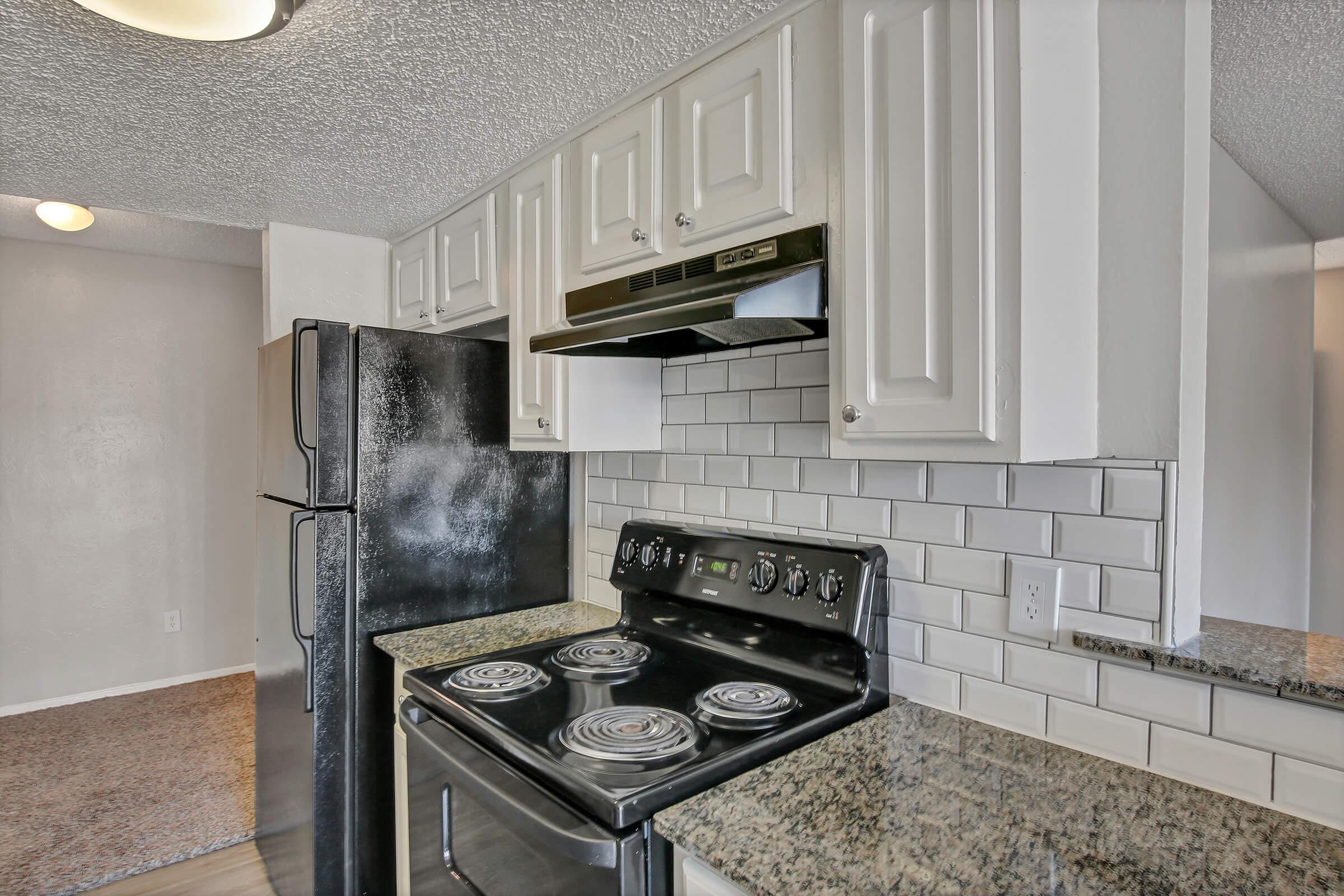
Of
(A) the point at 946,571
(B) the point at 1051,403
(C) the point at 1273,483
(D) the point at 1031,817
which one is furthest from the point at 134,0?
(C) the point at 1273,483

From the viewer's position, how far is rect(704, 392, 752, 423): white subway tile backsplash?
5.91 feet

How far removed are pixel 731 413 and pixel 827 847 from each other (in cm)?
110

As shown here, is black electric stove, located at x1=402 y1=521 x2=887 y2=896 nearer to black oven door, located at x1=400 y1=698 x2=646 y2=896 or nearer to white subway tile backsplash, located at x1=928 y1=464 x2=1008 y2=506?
black oven door, located at x1=400 y1=698 x2=646 y2=896

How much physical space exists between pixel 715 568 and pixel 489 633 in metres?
0.75

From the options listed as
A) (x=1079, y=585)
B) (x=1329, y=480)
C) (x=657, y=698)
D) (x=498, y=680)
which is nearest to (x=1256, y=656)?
(x=1079, y=585)

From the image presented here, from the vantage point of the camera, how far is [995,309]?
101 centimetres

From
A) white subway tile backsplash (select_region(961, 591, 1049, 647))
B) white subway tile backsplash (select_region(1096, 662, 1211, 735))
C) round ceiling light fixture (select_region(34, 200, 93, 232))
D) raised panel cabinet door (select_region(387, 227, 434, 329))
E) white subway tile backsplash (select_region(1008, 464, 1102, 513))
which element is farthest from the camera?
round ceiling light fixture (select_region(34, 200, 93, 232))

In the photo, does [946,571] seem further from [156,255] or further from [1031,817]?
[156,255]

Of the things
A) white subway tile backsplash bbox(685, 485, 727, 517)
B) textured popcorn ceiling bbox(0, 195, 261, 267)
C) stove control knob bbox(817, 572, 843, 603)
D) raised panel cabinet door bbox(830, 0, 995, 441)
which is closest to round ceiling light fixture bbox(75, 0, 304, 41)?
raised panel cabinet door bbox(830, 0, 995, 441)

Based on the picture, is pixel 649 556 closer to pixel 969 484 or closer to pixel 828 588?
pixel 828 588

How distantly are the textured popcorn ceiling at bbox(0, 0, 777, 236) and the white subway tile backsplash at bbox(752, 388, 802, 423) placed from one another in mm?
754

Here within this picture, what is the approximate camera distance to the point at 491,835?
1.24 metres

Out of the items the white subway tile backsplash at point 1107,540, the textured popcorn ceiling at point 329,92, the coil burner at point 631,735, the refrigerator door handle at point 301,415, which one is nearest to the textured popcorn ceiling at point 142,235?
the textured popcorn ceiling at point 329,92

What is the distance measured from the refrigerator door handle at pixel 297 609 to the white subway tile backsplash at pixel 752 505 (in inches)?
43.7
